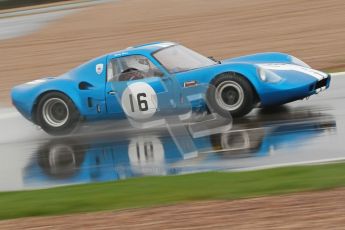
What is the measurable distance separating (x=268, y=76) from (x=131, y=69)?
6.70 feet

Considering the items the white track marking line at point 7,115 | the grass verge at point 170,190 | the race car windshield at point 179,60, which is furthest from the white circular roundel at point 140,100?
the white track marking line at point 7,115

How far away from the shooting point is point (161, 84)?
1060 centimetres

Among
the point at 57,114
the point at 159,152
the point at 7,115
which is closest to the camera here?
the point at 159,152

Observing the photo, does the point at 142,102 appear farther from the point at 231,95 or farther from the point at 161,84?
the point at 231,95

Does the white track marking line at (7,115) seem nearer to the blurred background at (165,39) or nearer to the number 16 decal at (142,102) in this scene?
the blurred background at (165,39)

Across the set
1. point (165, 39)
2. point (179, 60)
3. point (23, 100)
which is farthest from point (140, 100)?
point (165, 39)

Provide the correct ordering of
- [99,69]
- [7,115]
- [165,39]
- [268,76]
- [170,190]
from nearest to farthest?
1. [170,190]
2. [268,76]
3. [99,69]
4. [7,115]
5. [165,39]

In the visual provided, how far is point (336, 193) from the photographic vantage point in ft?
19.8

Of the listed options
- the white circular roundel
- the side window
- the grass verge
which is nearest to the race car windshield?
the side window

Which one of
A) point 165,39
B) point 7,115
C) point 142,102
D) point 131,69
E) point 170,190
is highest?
point 165,39

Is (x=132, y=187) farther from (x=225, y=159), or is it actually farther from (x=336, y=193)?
(x=336, y=193)

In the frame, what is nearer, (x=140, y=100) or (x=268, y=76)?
(x=268, y=76)

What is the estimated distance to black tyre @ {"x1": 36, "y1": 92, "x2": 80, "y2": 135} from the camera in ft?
37.2

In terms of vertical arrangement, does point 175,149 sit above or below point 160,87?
below
